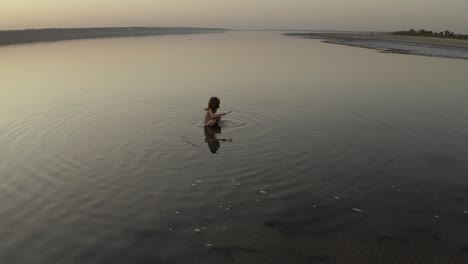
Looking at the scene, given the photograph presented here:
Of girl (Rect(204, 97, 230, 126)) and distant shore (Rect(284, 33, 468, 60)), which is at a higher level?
distant shore (Rect(284, 33, 468, 60))

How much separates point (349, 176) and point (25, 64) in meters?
32.6

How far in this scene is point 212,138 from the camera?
1380cm

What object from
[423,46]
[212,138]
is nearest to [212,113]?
[212,138]

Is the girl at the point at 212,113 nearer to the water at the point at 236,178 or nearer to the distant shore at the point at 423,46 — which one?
the water at the point at 236,178

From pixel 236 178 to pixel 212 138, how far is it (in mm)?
3819

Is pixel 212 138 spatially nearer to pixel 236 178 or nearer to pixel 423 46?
pixel 236 178

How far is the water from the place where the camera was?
7.10 metres

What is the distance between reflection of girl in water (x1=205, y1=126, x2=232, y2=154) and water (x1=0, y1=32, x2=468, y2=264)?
0.07 metres

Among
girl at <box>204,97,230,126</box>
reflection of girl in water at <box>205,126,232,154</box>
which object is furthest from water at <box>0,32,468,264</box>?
girl at <box>204,97,230,126</box>

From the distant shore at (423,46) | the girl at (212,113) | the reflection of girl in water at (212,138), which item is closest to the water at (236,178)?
the reflection of girl in water at (212,138)

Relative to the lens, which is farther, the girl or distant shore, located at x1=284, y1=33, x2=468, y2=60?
distant shore, located at x1=284, y1=33, x2=468, y2=60

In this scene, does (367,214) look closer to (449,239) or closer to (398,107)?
(449,239)

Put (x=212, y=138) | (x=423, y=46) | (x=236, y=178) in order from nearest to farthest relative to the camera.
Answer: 1. (x=236, y=178)
2. (x=212, y=138)
3. (x=423, y=46)

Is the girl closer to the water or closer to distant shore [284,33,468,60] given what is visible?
the water
